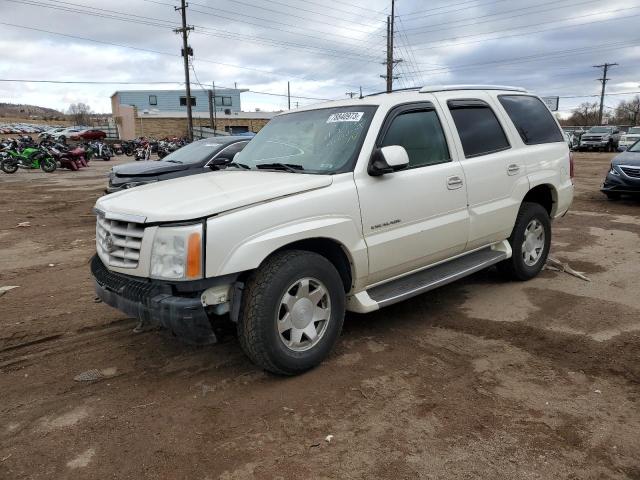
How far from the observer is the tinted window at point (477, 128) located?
458 cm

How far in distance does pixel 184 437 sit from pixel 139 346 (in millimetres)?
1434

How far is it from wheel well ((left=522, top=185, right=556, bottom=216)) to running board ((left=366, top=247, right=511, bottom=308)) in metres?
0.84

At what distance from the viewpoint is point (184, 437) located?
2.88 metres

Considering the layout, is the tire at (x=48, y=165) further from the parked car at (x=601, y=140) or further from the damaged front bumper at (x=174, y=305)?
the parked car at (x=601, y=140)

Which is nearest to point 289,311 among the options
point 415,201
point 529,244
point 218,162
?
point 415,201

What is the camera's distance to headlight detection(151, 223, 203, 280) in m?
2.98

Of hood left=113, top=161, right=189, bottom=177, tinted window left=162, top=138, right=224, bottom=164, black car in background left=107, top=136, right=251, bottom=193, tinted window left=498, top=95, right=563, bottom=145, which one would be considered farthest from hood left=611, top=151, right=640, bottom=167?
hood left=113, top=161, right=189, bottom=177

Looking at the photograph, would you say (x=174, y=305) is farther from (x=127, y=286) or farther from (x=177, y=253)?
(x=127, y=286)

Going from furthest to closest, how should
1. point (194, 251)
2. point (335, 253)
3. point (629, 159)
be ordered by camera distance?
point (629, 159)
point (335, 253)
point (194, 251)

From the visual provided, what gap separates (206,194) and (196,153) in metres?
6.57

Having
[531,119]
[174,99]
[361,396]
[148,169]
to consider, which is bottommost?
[361,396]

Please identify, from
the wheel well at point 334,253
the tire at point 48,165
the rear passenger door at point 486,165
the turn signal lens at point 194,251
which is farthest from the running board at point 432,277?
the tire at point 48,165

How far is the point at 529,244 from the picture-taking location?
17.9ft

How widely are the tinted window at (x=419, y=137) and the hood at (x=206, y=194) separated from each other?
83 centimetres
